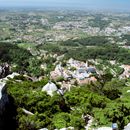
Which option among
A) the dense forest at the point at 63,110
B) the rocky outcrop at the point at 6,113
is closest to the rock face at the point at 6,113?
the rocky outcrop at the point at 6,113

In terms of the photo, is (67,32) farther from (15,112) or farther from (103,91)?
(15,112)

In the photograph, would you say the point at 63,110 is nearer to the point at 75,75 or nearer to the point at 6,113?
the point at 6,113

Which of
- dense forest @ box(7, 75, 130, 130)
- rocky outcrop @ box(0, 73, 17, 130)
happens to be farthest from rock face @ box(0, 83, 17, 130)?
dense forest @ box(7, 75, 130, 130)

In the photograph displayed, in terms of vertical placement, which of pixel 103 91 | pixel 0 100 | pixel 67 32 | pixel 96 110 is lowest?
pixel 67 32

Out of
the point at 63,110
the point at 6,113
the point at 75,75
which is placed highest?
the point at 6,113

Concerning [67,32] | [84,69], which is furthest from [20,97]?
[67,32]

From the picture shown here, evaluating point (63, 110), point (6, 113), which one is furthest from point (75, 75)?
point (6, 113)

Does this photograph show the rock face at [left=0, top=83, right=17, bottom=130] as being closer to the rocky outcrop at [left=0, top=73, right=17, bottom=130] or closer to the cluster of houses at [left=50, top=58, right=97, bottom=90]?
the rocky outcrop at [left=0, top=73, right=17, bottom=130]

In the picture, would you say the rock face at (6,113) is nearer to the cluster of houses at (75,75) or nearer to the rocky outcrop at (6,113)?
the rocky outcrop at (6,113)
